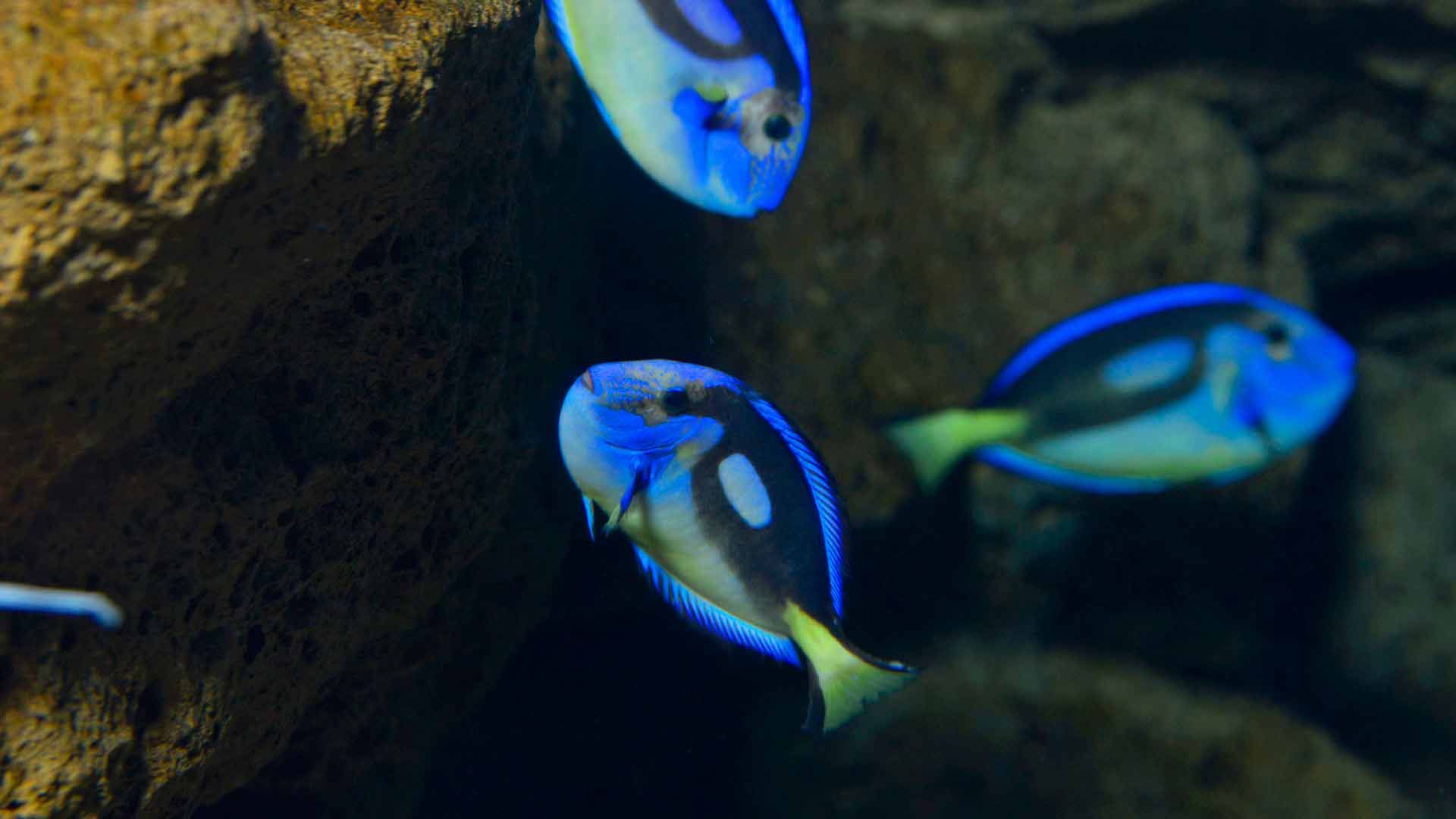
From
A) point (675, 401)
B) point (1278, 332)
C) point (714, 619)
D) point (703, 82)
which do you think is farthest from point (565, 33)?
point (1278, 332)

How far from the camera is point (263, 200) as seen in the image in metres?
1.13

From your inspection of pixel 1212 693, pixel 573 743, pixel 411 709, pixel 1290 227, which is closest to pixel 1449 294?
pixel 1290 227

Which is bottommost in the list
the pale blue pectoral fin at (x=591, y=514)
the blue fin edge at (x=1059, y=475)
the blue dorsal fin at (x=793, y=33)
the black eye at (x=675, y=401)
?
the blue fin edge at (x=1059, y=475)

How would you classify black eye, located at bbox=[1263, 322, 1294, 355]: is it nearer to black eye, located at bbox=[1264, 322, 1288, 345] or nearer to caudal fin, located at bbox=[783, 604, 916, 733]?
black eye, located at bbox=[1264, 322, 1288, 345]

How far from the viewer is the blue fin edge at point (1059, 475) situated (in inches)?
90.1

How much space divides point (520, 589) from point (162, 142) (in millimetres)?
1639

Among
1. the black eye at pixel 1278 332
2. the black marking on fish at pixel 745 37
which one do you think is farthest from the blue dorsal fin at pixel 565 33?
the black eye at pixel 1278 332

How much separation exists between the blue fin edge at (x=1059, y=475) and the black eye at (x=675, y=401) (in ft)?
3.72

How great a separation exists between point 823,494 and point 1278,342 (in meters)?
1.42

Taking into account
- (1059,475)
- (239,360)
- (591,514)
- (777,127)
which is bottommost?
(1059,475)

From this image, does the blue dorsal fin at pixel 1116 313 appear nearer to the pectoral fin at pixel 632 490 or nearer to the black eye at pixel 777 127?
the black eye at pixel 777 127

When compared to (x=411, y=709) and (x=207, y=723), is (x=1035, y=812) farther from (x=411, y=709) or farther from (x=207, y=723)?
(x=207, y=723)

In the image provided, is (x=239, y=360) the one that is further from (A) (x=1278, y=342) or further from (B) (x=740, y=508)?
(A) (x=1278, y=342)

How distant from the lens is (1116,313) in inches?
83.5
